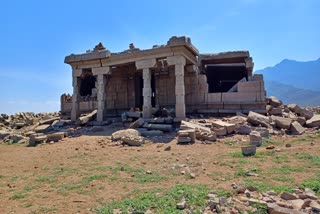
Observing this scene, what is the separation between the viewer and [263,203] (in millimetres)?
4473

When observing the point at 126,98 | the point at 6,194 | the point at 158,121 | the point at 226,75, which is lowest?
the point at 6,194

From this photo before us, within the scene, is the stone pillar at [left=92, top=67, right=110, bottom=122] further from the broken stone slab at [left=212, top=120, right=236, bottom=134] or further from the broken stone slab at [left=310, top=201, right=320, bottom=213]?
the broken stone slab at [left=310, top=201, right=320, bottom=213]

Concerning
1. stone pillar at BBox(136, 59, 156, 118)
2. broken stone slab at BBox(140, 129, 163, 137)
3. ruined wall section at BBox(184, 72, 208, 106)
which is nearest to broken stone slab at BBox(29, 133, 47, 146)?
broken stone slab at BBox(140, 129, 163, 137)

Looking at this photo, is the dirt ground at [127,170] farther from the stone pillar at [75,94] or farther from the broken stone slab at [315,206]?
the stone pillar at [75,94]

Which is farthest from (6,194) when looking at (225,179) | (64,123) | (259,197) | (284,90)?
(284,90)

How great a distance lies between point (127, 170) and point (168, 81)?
31.4 feet

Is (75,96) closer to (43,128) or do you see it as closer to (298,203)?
(43,128)

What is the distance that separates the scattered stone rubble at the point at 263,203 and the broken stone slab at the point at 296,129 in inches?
259

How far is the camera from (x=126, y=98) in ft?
56.0

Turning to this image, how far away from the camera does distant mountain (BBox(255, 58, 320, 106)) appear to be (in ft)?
363

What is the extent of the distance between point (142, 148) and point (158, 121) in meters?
3.14

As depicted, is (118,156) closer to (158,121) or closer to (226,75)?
(158,121)

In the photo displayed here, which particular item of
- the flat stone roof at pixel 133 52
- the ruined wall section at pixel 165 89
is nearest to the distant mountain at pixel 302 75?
the ruined wall section at pixel 165 89

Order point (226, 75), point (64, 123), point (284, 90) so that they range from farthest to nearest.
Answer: point (284, 90)
point (226, 75)
point (64, 123)
